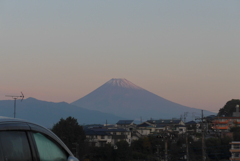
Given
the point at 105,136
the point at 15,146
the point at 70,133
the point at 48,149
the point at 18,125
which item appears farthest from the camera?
the point at 105,136

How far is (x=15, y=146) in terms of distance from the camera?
328 centimetres

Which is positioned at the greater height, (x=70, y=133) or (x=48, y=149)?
(x=70, y=133)

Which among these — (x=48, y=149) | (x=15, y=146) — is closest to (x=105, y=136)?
(x=48, y=149)

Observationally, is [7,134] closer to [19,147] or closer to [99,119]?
[19,147]

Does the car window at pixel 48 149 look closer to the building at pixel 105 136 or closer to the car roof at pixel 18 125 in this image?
the car roof at pixel 18 125

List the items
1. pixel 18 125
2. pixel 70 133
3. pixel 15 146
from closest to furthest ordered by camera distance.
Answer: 1. pixel 15 146
2. pixel 18 125
3. pixel 70 133

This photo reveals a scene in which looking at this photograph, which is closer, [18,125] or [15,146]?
[15,146]

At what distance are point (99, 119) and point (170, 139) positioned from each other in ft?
522

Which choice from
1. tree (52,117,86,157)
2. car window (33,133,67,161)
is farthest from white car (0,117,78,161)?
tree (52,117,86,157)

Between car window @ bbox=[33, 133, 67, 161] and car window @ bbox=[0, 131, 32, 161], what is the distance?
159 mm

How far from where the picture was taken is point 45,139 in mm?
3707

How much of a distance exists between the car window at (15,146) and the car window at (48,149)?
16 cm

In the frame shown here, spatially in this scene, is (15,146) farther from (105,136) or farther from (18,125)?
(105,136)

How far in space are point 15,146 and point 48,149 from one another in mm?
500
